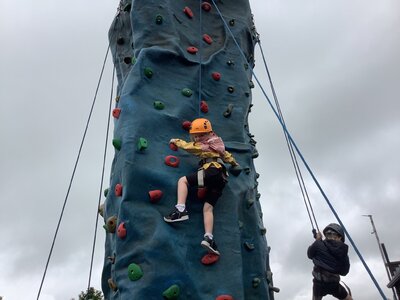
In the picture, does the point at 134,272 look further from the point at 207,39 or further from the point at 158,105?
the point at 207,39

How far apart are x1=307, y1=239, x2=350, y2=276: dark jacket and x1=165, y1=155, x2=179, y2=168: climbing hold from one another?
1.62 m

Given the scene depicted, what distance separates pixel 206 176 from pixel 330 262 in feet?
5.30

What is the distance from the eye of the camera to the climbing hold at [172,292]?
330 centimetres

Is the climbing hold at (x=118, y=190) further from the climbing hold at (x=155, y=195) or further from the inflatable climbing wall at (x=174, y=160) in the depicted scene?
the climbing hold at (x=155, y=195)

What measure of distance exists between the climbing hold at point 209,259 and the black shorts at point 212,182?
1.45 ft

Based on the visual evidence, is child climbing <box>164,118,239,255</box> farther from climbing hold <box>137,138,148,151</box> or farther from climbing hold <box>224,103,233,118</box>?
climbing hold <box>224,103,233,118</box>

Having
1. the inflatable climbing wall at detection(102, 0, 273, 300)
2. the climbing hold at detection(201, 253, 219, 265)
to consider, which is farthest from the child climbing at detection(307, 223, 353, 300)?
the climbing hold at detection(201, 253, 219, 265)

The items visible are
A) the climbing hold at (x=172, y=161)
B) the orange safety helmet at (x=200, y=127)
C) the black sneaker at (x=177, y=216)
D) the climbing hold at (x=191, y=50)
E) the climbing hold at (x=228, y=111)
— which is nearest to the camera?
the black sneaker at (x=177, y=216)

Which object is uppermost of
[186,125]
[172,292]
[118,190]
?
[186,125]

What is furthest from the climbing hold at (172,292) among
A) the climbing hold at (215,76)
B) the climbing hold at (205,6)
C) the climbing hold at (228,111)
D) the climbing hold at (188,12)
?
the climbing hold at (205,6)

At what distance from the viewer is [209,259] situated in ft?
12.0

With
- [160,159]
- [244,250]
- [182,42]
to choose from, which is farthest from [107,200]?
[182,42]

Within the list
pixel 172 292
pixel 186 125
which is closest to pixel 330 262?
pixel 172 292

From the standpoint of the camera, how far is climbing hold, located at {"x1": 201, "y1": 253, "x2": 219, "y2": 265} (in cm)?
366
